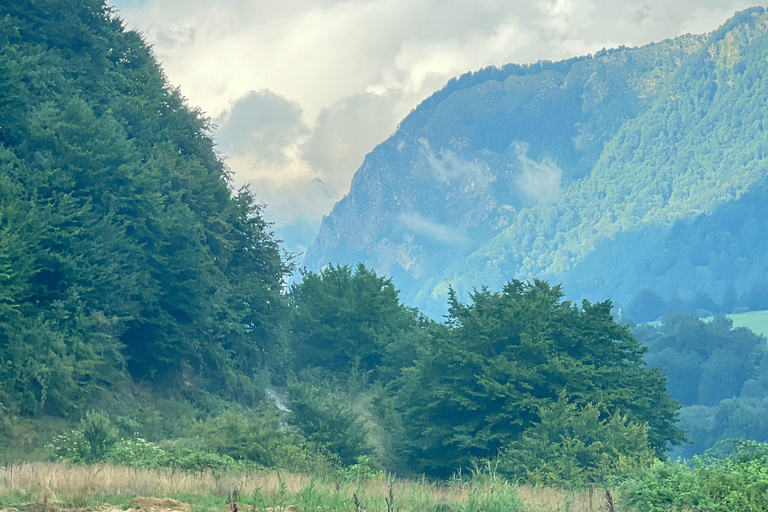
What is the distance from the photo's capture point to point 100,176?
35.5m

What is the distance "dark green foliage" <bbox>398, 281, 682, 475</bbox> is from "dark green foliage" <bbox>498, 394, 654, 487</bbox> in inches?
94.9

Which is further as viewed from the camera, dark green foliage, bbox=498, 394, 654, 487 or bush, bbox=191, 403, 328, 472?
dark green foliage, bbox=498, 394, 654, 487

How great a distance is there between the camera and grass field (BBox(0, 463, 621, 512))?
41.3 ft

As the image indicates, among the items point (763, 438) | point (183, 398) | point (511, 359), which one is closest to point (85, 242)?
point (183, 398)

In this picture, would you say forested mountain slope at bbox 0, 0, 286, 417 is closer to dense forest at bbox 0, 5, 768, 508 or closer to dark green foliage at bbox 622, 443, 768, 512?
dense forest at bbox 0, 5, 768, 508

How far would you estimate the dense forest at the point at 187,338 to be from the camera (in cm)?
2703

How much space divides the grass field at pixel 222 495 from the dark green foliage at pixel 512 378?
17.9m

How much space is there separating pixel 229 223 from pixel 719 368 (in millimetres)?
125981

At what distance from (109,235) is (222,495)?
2291cm

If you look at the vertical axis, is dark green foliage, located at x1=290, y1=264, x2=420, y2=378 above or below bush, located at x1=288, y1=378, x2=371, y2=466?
above

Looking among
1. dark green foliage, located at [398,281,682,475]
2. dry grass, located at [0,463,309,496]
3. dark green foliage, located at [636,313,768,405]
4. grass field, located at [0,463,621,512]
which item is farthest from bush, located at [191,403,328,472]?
dark green foliage, located at [636,313,768,405]

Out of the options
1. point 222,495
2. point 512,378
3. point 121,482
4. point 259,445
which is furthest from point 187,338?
point 222,495

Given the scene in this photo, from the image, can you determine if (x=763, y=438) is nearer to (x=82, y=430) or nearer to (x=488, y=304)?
(x=488, y=304)

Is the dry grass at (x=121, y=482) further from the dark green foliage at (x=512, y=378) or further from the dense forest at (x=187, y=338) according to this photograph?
the dark green foliage at (x=512, y=378)
